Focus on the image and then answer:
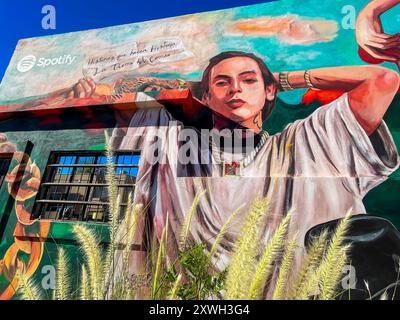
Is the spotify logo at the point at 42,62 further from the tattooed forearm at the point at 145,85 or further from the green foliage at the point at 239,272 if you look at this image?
the green foliage at the point at 239,272

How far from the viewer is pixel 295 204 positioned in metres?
4.92

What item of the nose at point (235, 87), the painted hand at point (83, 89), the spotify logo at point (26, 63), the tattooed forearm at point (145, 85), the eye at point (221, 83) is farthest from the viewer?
the spotify logo at point (26, 63)

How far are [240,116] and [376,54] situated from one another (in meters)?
2.67

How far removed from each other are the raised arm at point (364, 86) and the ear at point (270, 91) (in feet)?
1.58

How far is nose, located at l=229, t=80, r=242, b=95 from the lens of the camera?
6170 millimetres

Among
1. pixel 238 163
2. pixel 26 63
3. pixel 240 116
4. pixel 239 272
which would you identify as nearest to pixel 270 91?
pixel 240 116

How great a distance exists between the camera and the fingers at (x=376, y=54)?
5508 mm

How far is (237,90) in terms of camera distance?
6164 millimetres

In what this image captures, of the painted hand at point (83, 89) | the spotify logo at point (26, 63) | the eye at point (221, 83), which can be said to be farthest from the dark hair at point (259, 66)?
the spotify logo at point (26, 63)

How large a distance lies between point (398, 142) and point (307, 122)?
144 cm

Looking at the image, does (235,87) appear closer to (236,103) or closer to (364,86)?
(236,103)

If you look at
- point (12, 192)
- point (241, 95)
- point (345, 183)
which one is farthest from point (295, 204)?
point (12, 192)

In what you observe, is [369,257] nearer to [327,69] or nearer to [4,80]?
[327,69]
